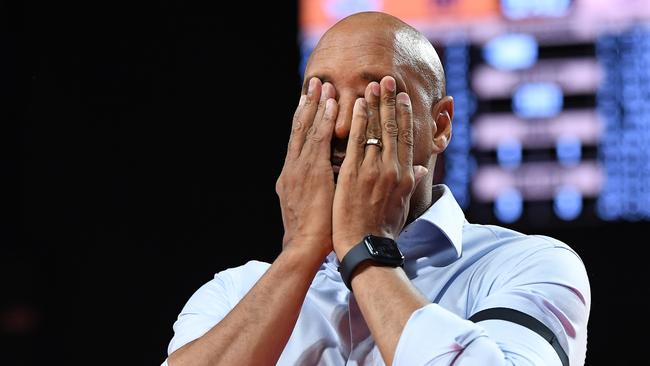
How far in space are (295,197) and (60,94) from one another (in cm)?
248

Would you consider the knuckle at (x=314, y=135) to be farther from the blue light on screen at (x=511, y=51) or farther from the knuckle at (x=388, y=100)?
the blue light on screen at (x=511, y=51)

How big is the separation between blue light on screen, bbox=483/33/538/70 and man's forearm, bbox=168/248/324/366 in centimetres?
199

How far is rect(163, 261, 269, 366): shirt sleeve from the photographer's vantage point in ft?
4.53

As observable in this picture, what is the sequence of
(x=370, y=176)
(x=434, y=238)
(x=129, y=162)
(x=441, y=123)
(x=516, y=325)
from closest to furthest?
(x=516, y=325)
(x=370, y=176)
(x=434, y=238)
(x=441, y=123)
(x=129, y=162)

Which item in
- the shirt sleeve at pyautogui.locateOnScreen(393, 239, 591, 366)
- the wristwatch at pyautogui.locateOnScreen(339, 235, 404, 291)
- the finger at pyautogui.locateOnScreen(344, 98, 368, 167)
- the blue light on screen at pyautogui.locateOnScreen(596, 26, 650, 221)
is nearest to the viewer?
the shirt sleeve at pyautogui.locateOnScreen(393, 239, 591, 366)

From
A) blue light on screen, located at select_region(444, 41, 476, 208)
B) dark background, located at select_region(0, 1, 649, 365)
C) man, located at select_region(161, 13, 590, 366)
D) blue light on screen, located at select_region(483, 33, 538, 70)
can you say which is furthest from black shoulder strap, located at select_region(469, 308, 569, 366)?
dark background, located at select_region(0, 1, 649, 365)

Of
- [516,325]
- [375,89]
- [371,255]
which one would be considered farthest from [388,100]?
[516,325]

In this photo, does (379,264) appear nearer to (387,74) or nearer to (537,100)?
(387,74)

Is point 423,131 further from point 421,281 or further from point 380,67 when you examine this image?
point 421,281

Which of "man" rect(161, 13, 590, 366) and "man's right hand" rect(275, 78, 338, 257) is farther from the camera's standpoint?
"man's right hand" rect(275, 78, 338, 257)

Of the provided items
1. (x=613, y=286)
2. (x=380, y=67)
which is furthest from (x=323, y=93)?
(x=613, y=286)

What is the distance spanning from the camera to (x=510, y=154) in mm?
3078

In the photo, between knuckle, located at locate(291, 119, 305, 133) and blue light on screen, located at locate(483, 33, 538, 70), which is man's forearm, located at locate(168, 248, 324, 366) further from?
blue light on screen, located at locate(483, 33, 538, 70)

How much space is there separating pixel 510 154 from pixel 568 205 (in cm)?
23
